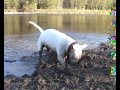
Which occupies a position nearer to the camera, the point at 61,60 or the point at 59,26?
the point at 61,60

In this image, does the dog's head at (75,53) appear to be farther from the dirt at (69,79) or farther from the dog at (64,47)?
the dirt at (69,79)

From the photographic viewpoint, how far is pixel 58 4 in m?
67.9

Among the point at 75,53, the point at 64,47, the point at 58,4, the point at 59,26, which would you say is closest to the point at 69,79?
the point at 75,53

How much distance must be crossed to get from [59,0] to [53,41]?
60.0 meters

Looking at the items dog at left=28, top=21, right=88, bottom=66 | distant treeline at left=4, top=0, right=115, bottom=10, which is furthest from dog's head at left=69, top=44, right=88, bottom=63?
distant treeline at left=4, top=0, right=115, bottom=10

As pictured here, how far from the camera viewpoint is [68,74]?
8219 millimetres

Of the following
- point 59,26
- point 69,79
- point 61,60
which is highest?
point 59,26

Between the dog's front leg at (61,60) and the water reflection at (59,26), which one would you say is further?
the water reflection at (59,26)

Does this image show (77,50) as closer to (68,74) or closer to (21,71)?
(68,74)

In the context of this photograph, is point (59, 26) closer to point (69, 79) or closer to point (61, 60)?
point (61, 60)

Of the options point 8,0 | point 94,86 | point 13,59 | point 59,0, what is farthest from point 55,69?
point 59,0

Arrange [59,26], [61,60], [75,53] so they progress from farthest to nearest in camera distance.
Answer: [59,26]
[61,60]
[75,53]

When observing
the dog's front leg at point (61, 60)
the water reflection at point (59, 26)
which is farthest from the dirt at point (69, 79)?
the water reflection at point (59, 26)

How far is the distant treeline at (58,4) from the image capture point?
197 ft
